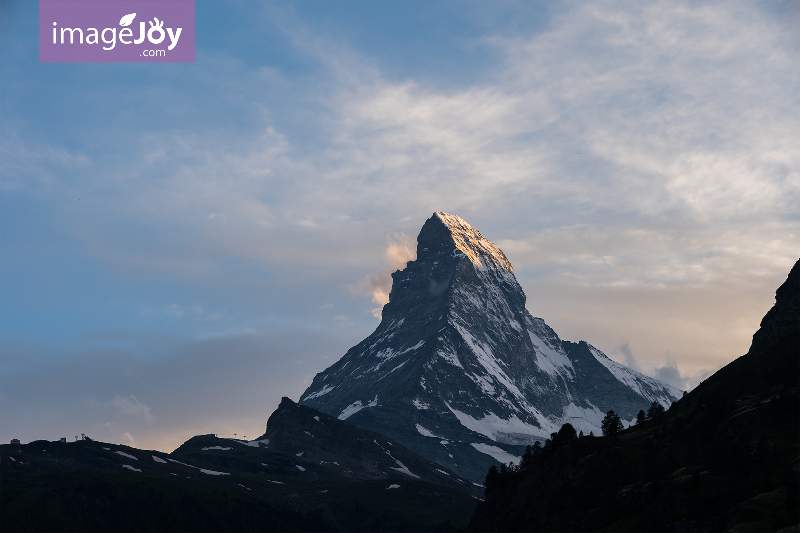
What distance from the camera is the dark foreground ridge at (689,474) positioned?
405 feet

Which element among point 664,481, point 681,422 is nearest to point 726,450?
point 664,481

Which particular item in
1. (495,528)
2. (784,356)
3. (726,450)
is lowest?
(495,528)

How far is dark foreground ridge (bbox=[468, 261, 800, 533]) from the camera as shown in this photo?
405ft

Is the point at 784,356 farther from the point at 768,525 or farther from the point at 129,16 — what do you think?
the point at 129,16

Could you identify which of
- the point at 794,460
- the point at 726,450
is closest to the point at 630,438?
the point at 726,450

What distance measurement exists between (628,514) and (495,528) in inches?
2279

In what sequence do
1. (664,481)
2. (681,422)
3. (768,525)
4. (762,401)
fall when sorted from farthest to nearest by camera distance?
(681,422) → (762,401) → (664,481) → (768,525)

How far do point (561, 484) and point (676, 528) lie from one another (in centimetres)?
4935

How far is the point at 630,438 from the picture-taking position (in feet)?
649

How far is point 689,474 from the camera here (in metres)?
143

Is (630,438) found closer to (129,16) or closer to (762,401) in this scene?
(762,401)

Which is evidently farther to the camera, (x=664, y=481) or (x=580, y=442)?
(x=580, y=442)

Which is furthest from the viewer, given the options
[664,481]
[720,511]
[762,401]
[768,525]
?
[762,401]

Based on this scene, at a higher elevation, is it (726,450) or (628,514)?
(726,450)
